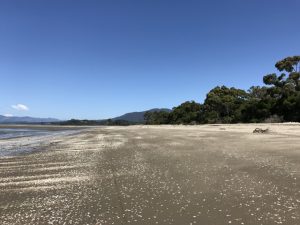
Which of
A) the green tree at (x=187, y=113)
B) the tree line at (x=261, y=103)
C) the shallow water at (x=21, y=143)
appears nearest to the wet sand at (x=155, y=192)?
the shallow water at (x=21, y=143)

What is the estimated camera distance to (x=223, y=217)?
18.2ft

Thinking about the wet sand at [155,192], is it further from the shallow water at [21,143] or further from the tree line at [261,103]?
the tree line at [261,103]

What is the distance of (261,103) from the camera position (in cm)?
5534

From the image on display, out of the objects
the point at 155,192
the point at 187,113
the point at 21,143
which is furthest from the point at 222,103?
the point at 155,192

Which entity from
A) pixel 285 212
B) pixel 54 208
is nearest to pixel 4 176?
pixel 54 208

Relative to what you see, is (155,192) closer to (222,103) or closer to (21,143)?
(21,143)

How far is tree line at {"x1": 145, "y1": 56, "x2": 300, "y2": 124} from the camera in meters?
49.2

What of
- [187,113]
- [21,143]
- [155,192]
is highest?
[187,113]

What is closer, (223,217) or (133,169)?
(223,217)

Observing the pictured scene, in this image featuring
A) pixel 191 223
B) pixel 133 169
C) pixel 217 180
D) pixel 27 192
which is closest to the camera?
pixel 191 223

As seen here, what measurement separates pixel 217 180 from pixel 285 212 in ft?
9.14

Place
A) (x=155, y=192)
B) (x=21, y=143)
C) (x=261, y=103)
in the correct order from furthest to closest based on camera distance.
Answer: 1. (x=261, y=103)
2. (x=21, y=143)
3. (x=155, y=192)

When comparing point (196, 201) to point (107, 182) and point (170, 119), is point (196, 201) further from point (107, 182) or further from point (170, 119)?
point (170, 119)

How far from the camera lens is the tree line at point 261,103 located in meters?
49.2
